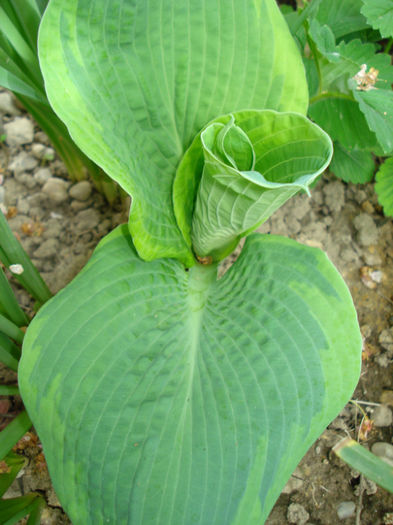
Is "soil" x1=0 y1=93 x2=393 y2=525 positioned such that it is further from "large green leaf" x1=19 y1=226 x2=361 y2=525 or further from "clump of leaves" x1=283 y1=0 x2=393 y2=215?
"large green leaf" x1=19 y1=226 x2=361 y2=525

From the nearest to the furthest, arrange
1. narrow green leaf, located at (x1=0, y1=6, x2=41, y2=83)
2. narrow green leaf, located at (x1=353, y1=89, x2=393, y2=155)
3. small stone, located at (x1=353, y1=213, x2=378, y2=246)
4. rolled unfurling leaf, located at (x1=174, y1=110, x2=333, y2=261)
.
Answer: rolled unfurling leaf, located at (x1=174, y1=110, x2=333, y2=261), narrow green leaf, located at (x1=0, y1=6, x2=41, y2=83), narrow green leaf, located at (x1=353, y1=89, x2=393, y2=155), small stone, located at (x1=353, y1=213, x2=378, y2=246)

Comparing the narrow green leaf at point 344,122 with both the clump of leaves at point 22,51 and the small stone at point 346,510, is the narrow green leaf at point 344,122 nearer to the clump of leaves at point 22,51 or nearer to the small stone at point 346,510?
the clump of leaves at point 22,51

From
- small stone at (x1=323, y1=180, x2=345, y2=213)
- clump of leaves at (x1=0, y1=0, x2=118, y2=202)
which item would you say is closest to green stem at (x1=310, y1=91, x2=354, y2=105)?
small stone at (x1=323, y1=180, x2=345, y2=213)

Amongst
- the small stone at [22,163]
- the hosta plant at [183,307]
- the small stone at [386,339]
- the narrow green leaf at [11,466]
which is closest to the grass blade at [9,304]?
the hosta plant at [183,307]

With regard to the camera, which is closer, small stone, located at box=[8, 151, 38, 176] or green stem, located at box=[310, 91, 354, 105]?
green stem, located at box=[310, 91, 354, 105]

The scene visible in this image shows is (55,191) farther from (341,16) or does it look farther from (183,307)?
(341,16)

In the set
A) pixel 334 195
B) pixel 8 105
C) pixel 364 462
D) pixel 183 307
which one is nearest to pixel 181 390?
pixel 183 307

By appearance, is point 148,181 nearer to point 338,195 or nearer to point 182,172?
point 182,172
